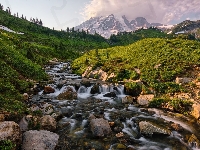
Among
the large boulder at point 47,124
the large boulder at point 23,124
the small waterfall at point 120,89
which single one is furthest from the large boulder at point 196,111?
the large boulder at point 23,124

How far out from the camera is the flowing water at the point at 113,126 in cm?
1305

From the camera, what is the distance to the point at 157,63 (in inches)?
1170

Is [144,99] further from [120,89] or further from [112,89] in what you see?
[112,89]

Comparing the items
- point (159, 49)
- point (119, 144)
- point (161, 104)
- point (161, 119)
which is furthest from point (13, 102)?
point (159, 49)

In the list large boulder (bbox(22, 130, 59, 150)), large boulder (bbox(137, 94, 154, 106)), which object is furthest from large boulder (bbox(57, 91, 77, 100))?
large boulder (bbox(22, 130, 59, 150))

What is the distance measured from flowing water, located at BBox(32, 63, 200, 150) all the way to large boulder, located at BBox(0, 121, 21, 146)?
2.55 meters

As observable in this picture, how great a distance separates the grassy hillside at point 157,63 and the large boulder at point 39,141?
14949mm

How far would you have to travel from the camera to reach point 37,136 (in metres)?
11.7

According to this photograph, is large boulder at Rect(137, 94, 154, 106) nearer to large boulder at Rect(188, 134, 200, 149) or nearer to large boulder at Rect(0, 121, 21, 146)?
large boulder at Rect(188, 134, 200, 149)

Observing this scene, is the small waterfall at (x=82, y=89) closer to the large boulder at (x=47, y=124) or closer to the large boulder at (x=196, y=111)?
the large boulder at (x=47, y=124)

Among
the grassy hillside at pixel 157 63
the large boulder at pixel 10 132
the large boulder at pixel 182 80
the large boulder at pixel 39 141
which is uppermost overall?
the grassy hillside at pixel 157 63

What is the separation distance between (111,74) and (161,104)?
12342mm

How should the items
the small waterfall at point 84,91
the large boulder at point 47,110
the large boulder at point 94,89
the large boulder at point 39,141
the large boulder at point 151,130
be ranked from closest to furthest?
the large boulder at point 39,141
the large boulder at point 151,130
the large boulder at point 47,110
the small waterfall at point 84,91
the large boulder at point 94,89

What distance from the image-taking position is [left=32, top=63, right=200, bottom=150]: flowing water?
13047 mm
